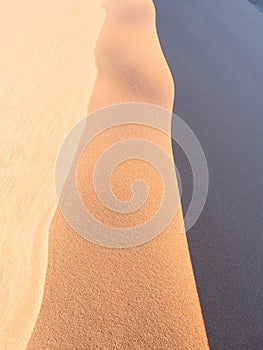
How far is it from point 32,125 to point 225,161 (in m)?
2.19

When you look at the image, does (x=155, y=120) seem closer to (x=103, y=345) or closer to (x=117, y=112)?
(x=117, y=112)

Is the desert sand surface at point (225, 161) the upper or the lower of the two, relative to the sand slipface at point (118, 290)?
lower

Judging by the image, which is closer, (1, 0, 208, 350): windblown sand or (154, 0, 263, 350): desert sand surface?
(1, 0, 208, 350): windblown sand

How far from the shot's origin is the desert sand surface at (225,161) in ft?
7.80

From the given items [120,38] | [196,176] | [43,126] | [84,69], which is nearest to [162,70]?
[84,69]

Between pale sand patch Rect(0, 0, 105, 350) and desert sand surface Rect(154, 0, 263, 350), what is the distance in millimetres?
1127

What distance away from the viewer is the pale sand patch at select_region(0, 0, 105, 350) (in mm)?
2486

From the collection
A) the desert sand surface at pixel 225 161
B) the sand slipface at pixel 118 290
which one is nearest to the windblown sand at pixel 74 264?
the sand slipface at pixel 118 290

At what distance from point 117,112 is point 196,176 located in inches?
52.4

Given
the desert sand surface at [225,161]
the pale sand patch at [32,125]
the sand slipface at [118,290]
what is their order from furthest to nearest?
the pale sand patch at [32,125], the desert sand surface at [225,161], the sand slipface at [118,290]

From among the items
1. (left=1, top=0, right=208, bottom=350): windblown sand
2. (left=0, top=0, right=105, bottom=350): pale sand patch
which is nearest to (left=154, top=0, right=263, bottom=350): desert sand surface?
(left=1, top=0, right=208, bottom=350): windblown sand

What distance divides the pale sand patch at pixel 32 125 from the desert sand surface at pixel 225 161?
3.70 feet

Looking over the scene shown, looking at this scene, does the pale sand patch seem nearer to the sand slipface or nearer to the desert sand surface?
the sand slipface

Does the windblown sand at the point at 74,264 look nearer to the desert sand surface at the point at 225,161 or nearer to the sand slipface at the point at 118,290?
the sand slipface at the point at 118,290
